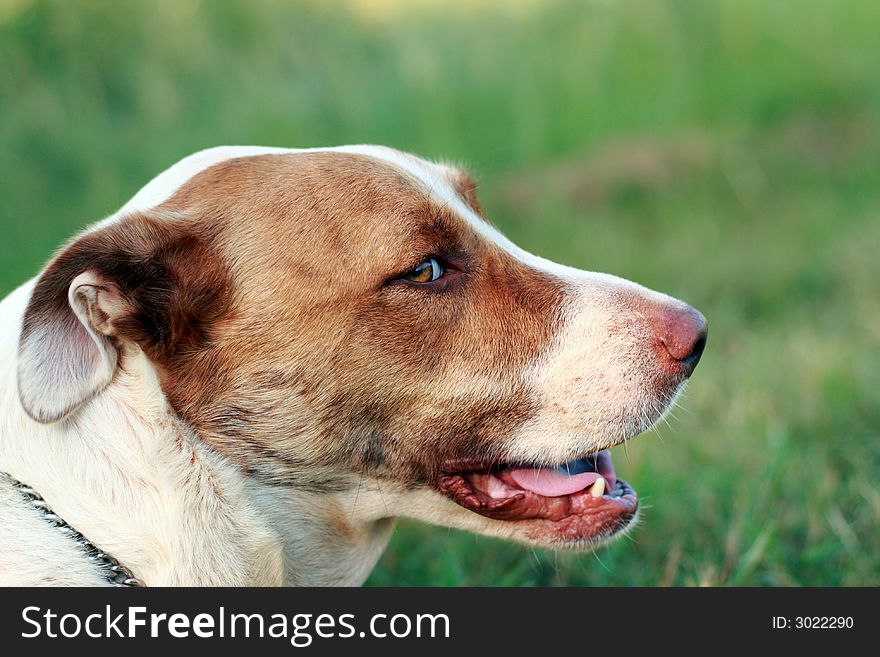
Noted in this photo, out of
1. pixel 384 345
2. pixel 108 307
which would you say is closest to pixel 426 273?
pixel 384 345

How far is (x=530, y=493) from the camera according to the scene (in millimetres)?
2832

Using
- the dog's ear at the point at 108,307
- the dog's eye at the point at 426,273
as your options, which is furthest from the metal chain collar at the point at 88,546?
the dog's eye at the point at 426,273

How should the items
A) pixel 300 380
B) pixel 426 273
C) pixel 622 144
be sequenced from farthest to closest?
pixel 622 144 → pixel 426 273 → pixel 300 380

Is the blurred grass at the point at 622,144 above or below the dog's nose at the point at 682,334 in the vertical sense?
above

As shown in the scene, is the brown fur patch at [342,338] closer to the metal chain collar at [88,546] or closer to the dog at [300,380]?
the dog at [300,380]

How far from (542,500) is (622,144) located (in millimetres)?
6049

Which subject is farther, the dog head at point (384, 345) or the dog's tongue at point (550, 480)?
the dog's tongue at point (550, 480)

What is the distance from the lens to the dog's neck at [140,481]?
2506mm

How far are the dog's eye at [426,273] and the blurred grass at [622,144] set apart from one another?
1355 millimetres

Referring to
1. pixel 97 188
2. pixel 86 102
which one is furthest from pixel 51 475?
pixel 86 102

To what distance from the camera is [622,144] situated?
332 inches

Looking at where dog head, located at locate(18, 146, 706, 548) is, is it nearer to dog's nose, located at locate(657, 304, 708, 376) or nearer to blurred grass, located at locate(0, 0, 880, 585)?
dog's nose, located at locate(657, 304, 708, 376)

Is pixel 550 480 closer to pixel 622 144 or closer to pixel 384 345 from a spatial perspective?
pixel 384 345

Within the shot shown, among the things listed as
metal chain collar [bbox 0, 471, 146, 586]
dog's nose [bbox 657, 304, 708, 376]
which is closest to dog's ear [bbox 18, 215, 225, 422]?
metal chain collar [bbox 0, 471, 146, 586]
